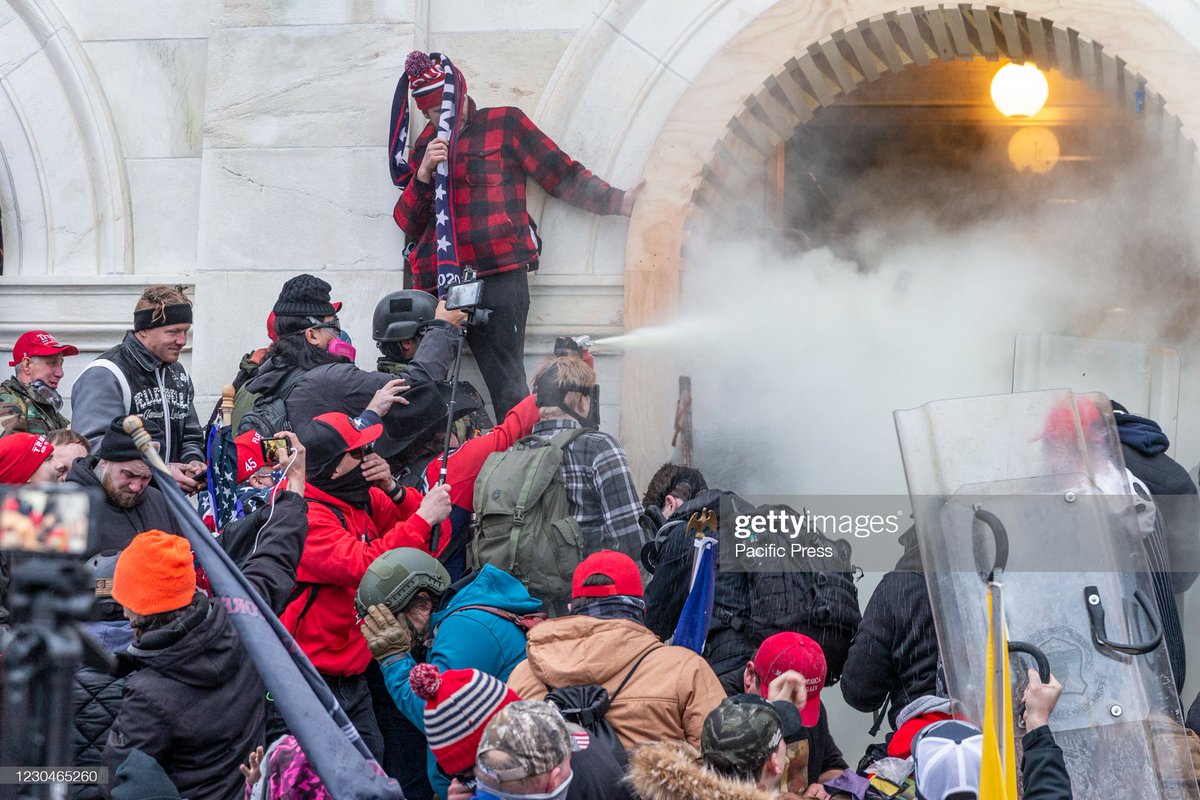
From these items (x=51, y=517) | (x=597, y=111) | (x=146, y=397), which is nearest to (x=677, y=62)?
(x=597, y=111)

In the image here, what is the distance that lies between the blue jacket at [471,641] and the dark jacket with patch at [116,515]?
35.5 inches

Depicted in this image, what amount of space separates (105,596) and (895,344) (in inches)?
184

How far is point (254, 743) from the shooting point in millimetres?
4430

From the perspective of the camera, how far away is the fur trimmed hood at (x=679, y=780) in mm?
3660

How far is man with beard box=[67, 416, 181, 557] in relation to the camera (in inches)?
192

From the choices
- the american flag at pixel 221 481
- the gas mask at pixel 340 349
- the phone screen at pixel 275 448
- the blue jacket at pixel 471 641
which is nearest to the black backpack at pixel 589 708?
the blue jacket at pixel 471 641

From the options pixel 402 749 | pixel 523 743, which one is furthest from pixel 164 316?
pixel 523 743

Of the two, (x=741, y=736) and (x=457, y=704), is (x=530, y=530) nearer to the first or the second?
(x=457, y=704)

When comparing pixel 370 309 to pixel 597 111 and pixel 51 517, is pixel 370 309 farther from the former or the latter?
pixel 51 517

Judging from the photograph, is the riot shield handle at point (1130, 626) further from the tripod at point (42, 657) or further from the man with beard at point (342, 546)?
the tripod at point (42, 657)

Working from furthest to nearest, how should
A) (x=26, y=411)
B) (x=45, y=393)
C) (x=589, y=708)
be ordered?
1. (x=45, y=393)
2. (x=26, y=411)
3. (x=589, y=708)

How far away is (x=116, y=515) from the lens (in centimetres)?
496

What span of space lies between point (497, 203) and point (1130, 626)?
400 centimetres

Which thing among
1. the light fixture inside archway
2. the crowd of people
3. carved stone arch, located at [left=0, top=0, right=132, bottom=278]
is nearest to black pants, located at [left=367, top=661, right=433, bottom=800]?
the crowd of people
